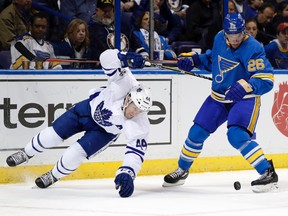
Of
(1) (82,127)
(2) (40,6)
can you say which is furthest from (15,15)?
(1) (82,127)

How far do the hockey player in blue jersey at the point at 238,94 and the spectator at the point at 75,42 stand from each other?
1.25 metres

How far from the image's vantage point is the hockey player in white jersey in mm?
6598

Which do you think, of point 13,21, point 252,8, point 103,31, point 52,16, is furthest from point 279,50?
point 13,21

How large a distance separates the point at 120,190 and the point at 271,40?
341cm

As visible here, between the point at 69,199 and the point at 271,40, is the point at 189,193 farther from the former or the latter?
the point at 271,40

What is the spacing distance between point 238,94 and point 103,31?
184 centimetres

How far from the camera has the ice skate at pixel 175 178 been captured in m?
7.22

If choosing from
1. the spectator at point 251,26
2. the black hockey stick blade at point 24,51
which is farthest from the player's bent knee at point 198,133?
the spectator at point 251,26

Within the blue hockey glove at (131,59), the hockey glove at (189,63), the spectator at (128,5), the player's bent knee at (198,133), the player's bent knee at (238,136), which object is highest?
the blue hockey glove at (131,59)

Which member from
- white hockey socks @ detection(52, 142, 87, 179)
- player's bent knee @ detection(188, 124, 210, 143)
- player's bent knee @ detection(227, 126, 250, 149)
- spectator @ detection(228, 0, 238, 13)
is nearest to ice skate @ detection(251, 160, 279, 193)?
player's bent knee @ detection(227, 126, 250, 149)

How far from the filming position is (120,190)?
650 cm

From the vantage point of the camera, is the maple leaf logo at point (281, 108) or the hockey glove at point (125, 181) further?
the maple leaf logo at point (281, 108)

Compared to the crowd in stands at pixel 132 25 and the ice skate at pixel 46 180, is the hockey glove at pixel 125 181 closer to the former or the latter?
the ice skate at pixel 46 180

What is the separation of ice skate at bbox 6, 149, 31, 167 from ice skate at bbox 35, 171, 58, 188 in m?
0.18
